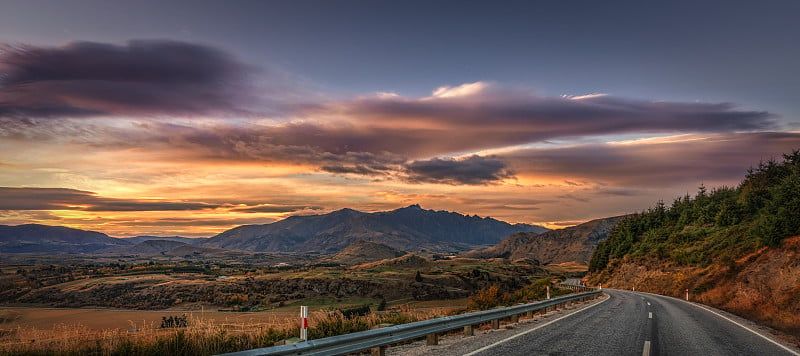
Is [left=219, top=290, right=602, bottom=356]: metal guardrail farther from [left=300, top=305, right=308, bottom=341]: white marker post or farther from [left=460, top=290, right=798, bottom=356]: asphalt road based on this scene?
[left=460, top=290, right=798, bottom=356]: asphalt road

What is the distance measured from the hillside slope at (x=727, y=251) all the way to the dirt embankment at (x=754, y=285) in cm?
6

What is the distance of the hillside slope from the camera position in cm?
2673

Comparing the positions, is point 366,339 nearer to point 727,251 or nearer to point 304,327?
point 304,327

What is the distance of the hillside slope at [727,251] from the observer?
2673 cm

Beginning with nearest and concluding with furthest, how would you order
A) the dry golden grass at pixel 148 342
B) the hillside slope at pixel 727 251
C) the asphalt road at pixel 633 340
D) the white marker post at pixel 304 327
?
1. the white marker post at pixel 304 327
2. the dry golden grass at pixel 148 342
3. the asphalt road at pixel 633 340
4. the hillside slope at pixel 727 251

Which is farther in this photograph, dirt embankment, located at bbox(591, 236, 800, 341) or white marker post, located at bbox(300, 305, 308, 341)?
dirt embankment, located at bbox(591, 236, 800, 341)

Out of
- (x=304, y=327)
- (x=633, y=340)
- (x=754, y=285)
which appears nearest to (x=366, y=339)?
(x=304, y=327)

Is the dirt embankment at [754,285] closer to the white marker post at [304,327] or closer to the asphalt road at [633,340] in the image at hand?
the asphalt road at [633,340]

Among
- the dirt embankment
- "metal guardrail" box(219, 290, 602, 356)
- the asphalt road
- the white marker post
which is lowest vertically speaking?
the dirt embankment

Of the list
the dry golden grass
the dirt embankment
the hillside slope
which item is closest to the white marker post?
the dry golden grass

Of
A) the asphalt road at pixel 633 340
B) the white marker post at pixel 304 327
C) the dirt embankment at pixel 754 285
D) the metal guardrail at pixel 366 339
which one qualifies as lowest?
the dirt embankment at pixel 754 285

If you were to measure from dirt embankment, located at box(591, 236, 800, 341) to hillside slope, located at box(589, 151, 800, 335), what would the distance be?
0.20 feet

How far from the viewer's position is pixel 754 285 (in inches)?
1179

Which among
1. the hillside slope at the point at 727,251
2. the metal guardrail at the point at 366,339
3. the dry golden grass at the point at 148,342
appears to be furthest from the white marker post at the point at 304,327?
the hillside slope at the point at 727,251
